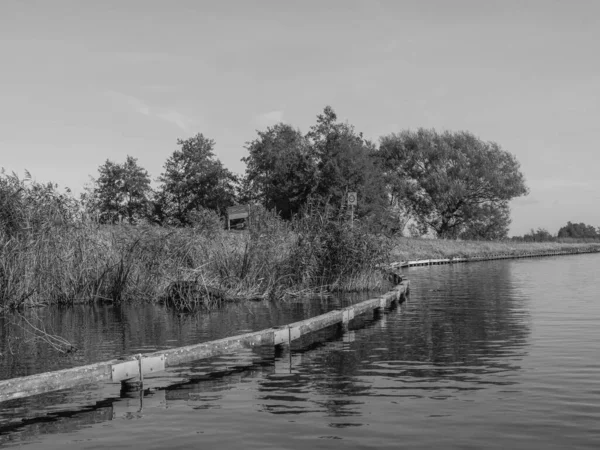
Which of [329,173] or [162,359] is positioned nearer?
[162,359]

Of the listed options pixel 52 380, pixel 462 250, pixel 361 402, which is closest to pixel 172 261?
pixel 52 380

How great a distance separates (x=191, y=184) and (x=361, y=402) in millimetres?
72689

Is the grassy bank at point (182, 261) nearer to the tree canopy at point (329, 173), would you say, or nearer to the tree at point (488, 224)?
the tree canopy at point (329, 173)

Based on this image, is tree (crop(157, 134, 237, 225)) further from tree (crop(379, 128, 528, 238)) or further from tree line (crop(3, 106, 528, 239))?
tree (crop(379, 128, 528, 238))

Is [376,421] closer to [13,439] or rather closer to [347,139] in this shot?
[13,439]

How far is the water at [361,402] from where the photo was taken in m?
7.04

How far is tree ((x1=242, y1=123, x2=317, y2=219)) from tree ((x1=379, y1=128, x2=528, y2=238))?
1418 cm

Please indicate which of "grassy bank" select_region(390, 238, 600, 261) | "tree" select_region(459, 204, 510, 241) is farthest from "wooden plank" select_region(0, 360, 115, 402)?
"tree" select_region(459, 204, 510, 241)

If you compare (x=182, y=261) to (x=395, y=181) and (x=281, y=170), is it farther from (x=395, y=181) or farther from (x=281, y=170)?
(x=395, y=181)

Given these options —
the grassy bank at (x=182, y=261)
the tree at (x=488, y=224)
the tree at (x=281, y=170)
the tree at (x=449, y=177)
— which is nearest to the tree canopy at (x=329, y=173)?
the tree at (x=281, y=170)

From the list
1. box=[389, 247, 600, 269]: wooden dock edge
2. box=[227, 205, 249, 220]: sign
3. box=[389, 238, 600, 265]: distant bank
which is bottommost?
box=[389, 247, 600, 269]: wooden dock edge

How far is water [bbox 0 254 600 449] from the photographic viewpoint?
7.04 m

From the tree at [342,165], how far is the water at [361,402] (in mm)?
48187

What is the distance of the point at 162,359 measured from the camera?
1005cm
